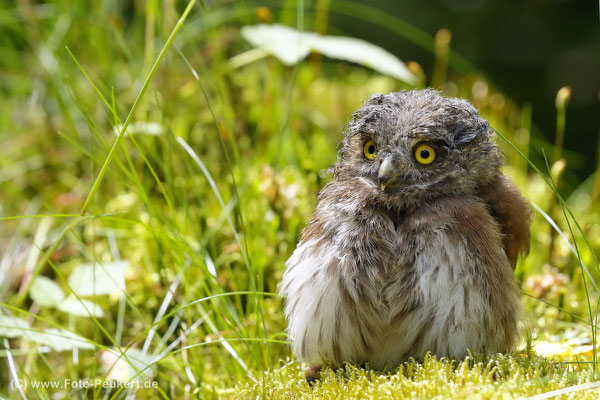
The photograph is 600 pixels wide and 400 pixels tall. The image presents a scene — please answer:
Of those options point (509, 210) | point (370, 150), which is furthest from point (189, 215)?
point (509, 210)

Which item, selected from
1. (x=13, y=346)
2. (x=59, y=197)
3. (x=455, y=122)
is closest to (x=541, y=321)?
(x=455, y=122)

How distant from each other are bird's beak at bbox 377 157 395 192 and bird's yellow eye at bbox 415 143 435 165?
10 centimetres

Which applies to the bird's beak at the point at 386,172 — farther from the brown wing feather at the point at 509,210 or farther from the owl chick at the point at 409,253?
the brown wing feather at the point at 509,210

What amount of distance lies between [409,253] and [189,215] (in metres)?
0.99

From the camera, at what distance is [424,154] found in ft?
6.19

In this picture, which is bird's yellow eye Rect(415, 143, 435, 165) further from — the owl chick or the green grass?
the green grass

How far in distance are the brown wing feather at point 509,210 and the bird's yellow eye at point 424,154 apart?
9.2 inches

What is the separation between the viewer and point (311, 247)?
1942 millimetres

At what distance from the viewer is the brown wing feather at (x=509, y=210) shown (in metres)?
2.00

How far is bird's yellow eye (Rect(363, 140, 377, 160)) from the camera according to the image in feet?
6.41

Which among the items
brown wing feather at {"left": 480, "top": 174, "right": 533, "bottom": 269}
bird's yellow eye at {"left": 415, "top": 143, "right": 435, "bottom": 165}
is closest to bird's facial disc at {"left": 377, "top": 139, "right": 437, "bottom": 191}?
bird's yellow eye at {"left": 415, "top": 143, "right": 435, "bottom": 165}

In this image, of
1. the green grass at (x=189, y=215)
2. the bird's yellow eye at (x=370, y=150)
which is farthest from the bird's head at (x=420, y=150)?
the green grass at (x=189, y=215)

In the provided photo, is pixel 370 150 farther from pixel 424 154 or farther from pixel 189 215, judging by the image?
pixel 189 215

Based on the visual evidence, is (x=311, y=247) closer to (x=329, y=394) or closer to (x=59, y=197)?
(x=329, y=394)
